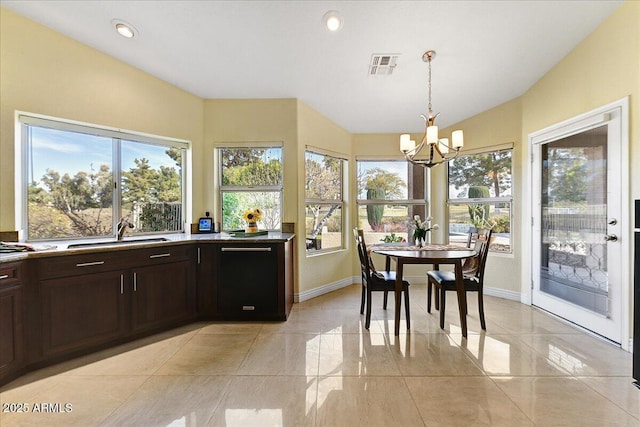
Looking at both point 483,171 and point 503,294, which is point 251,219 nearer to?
point 483,171

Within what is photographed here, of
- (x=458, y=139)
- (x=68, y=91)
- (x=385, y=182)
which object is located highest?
(x=68, y=91)

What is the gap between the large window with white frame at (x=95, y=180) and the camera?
2.66m

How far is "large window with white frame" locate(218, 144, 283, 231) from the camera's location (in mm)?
3789

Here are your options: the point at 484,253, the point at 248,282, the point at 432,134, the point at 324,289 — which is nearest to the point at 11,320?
the point at 248,282

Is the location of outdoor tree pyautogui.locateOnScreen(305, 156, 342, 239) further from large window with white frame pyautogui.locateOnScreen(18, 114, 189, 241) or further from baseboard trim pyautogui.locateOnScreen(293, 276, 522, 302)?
large window with white frame pyautogui.locateOnScreen(18, 114, 189, 241)

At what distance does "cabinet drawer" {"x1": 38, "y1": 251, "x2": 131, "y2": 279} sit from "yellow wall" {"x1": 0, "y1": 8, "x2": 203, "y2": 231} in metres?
0.71

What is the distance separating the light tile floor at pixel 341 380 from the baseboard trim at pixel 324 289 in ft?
2.62

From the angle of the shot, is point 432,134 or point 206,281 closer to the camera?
point 432,134

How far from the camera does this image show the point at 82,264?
7.61 feet

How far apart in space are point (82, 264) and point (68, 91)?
5.58ft

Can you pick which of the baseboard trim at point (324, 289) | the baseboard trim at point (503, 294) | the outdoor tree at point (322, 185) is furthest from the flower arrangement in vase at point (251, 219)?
the baseboard trim at point (503, 294)

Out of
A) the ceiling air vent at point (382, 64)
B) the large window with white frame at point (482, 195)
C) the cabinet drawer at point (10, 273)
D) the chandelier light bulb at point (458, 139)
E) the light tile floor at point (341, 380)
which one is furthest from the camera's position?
the large window with white frame at point (482, 195)

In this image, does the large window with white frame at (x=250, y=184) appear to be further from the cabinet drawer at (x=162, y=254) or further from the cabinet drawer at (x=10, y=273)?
the cabinet drawer at (x=10, y=273)

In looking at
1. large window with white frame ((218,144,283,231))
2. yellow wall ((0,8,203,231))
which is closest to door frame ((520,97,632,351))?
large window with white frame ((218,144,283,231))
